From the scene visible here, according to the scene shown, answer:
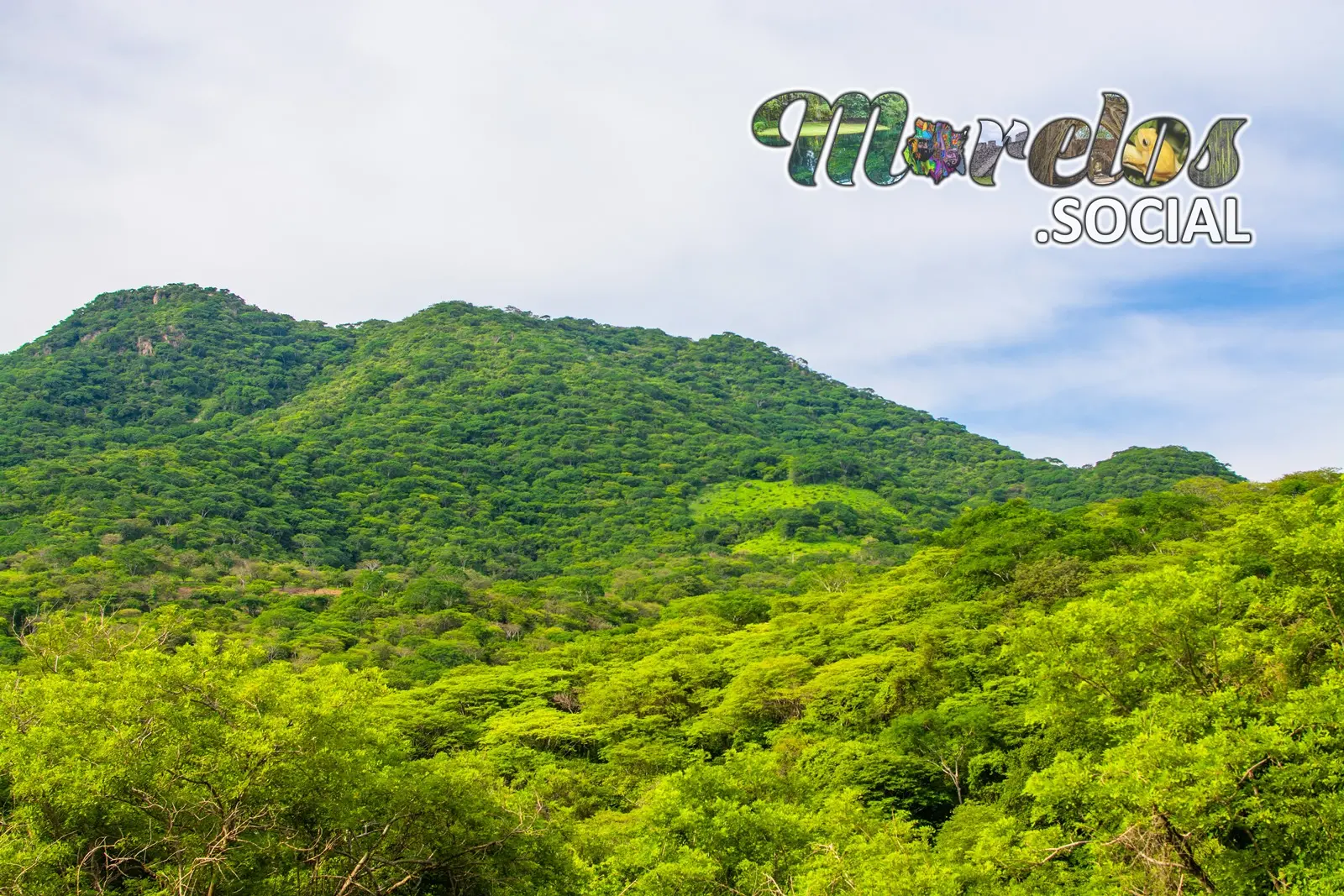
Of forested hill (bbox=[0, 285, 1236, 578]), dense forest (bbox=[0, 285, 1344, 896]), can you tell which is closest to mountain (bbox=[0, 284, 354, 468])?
forested hill (bbox=[0, 285, 1236, 578])

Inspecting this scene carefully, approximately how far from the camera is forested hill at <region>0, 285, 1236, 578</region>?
8338 centimetres

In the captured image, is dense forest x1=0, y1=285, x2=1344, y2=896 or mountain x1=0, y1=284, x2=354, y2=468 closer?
dense forest x1=0, y1=285, x2=1344, y2=896

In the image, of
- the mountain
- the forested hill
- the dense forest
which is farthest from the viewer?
the mountain

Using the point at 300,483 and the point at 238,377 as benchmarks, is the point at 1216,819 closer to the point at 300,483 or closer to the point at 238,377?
the point at 300,483

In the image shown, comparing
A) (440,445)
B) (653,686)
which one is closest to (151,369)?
(440,445)

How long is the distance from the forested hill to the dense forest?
84 centimetres

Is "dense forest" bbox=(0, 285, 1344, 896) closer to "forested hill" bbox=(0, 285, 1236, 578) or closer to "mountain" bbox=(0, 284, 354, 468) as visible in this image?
"forested hill" bbox=(0, 285, 1236, 578)

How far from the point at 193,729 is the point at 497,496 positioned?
84887 mm

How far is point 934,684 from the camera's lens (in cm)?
2728

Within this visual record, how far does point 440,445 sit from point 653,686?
78.1 m

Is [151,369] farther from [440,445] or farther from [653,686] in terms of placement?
[653,686]

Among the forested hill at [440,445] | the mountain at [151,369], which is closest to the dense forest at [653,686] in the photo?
the forested hill at [440,445]

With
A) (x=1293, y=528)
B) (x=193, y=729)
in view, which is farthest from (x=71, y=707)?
(x=1293, y=528)

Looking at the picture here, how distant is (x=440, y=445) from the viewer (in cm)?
10762
